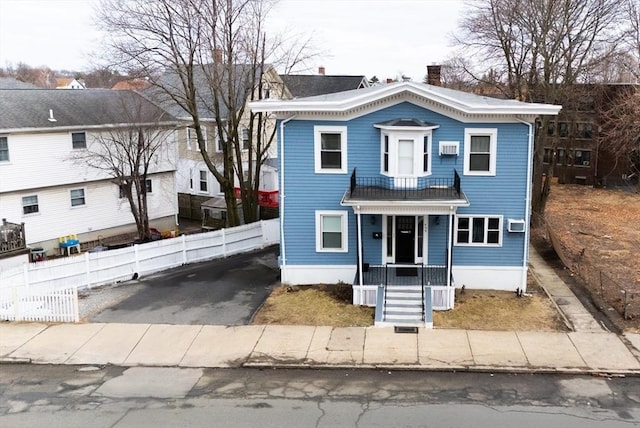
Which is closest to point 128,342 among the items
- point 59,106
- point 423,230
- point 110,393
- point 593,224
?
point 110,393

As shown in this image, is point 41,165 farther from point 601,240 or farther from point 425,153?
point 601,240

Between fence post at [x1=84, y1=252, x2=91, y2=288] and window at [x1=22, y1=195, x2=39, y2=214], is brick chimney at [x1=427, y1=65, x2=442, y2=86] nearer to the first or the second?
fence post at [x1=84, y1=252, x2=91, y2=288]

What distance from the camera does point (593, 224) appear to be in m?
34.0

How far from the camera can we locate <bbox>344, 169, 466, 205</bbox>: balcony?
66.0ft

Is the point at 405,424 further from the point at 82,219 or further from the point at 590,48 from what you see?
the point at 590,48

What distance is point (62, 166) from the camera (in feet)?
97.6

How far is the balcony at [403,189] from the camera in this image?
20125mm

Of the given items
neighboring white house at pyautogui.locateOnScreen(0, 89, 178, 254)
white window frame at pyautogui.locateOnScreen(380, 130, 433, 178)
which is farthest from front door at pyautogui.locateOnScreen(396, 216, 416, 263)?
neighboring white house at pyautogui.locateOnScreen(0, 89, 178, 254)

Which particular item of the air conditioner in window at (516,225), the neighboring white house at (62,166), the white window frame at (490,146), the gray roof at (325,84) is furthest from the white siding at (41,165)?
the gray roof at (325,84)

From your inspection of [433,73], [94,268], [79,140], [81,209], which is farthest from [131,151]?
[433,73]

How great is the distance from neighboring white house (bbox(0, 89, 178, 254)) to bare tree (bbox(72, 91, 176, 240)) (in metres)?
0.20

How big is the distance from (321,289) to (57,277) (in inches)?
359

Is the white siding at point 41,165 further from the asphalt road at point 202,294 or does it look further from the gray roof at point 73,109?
the asphalt road at point 202,294

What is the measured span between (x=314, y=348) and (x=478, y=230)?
8.04m
